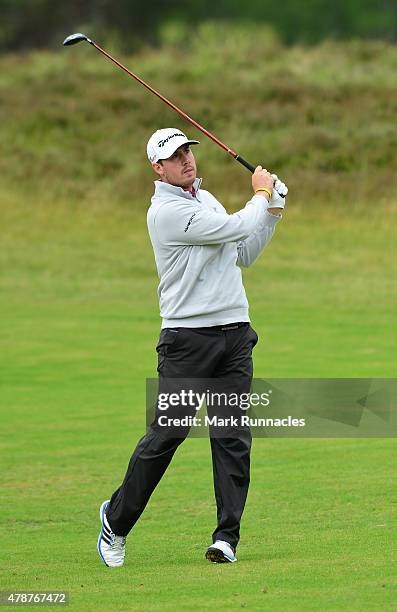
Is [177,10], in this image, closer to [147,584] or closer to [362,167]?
[362,167]

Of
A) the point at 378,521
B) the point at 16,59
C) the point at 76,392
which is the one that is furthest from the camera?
the point at 16,59

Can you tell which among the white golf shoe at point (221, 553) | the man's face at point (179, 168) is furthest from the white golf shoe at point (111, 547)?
the man's face at point (179, 168)

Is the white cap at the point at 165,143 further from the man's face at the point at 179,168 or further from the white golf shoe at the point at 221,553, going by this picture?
the white golf shoe at the point at 221,553

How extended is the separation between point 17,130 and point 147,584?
32.3 metres

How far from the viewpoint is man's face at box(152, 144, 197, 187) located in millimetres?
6184

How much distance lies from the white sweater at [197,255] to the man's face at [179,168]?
0.13 feet

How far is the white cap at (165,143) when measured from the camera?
613 cm

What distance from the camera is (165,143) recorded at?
615 cm

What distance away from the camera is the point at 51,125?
3734 cm

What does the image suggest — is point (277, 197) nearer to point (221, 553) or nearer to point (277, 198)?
point (277, 198)

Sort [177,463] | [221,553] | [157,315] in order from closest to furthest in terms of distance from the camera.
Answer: [221,553]
[177,463]
[157,315]

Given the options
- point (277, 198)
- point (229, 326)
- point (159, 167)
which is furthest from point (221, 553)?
point (159, 167)

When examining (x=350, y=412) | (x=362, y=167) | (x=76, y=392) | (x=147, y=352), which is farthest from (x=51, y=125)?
(x=350, y=412)

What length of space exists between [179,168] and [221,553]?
5.60 ft
